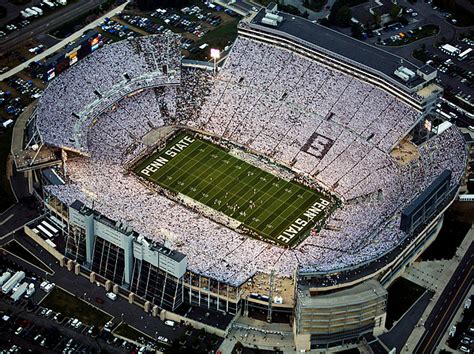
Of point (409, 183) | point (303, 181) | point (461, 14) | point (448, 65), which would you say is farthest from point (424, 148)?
point (461, 14)

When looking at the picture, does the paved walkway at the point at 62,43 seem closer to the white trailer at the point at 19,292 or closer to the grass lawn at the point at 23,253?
the grass lawn at the point at 23,253

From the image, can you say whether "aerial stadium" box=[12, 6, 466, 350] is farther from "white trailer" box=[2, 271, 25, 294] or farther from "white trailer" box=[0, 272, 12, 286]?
"white trailer" box=[0, 272, 12, 286]

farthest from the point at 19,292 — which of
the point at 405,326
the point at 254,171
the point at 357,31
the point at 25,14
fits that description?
the point at 357,31

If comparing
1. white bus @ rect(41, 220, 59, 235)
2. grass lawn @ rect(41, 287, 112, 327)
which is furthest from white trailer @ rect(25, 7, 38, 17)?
grass lawn @ rect(41, 287, 112, 327)

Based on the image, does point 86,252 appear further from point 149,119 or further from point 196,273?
point 149,119

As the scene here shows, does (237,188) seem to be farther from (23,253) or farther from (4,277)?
(4,277)
